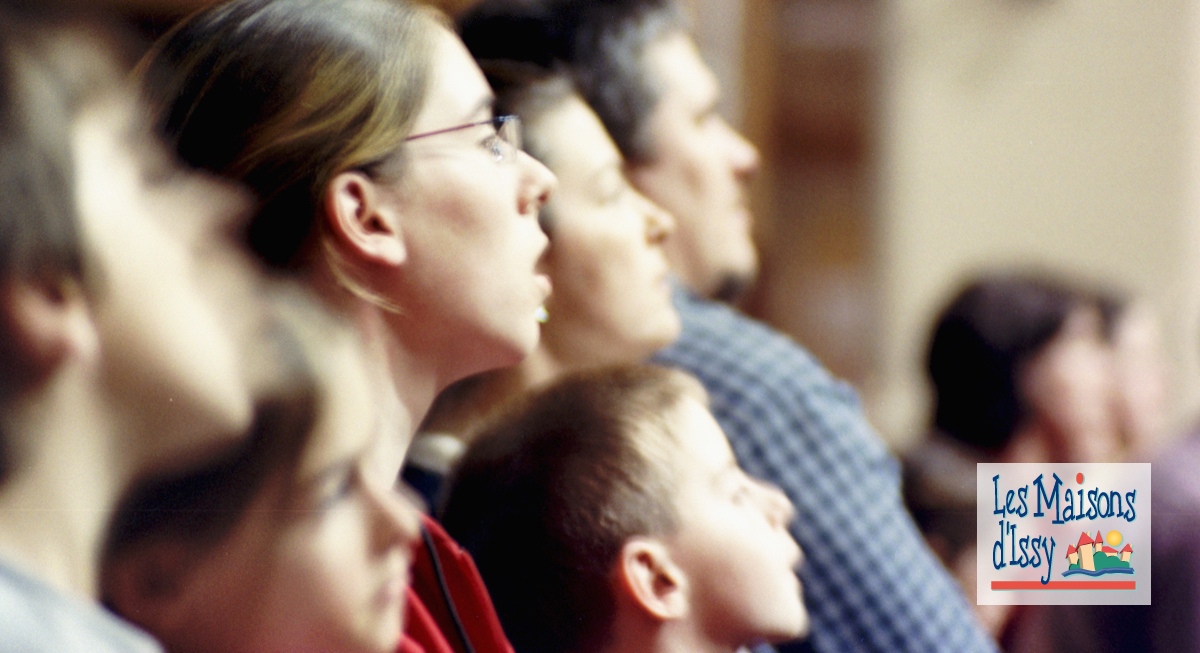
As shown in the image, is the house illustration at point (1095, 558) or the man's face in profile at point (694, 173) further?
the man's face in profile at point (694, 173)

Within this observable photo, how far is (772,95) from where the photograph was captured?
2.53 metres

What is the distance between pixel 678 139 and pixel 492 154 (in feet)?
1.53

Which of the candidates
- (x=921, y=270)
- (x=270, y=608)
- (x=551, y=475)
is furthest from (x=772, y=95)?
(x=270, y=608)

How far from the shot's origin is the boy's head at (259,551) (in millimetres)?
428

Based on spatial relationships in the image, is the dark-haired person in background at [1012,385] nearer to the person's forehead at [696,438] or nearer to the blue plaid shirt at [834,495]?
the blue plaid shirt at [834,495]

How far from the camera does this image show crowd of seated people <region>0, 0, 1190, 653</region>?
408 millimetres

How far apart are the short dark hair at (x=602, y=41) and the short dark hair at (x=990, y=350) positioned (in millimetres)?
659

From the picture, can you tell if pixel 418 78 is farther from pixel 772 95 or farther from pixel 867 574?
pixel 772 95

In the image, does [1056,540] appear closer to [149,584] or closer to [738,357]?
[738,357]

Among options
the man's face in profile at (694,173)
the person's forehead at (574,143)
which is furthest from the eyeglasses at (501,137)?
the man's face in profile at (694,173)

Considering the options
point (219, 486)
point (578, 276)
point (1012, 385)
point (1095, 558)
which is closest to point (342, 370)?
point (219, 486)

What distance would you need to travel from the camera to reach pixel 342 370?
0.48 metres

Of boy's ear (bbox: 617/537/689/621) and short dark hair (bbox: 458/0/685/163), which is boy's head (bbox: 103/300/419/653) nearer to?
boy's ear (bbox: 617/537/689/621)

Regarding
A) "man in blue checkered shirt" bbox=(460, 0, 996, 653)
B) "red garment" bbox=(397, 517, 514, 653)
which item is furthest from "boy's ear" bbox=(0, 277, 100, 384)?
"man in blue checkered shirt" bbox=(460, 0, 996, 653)
